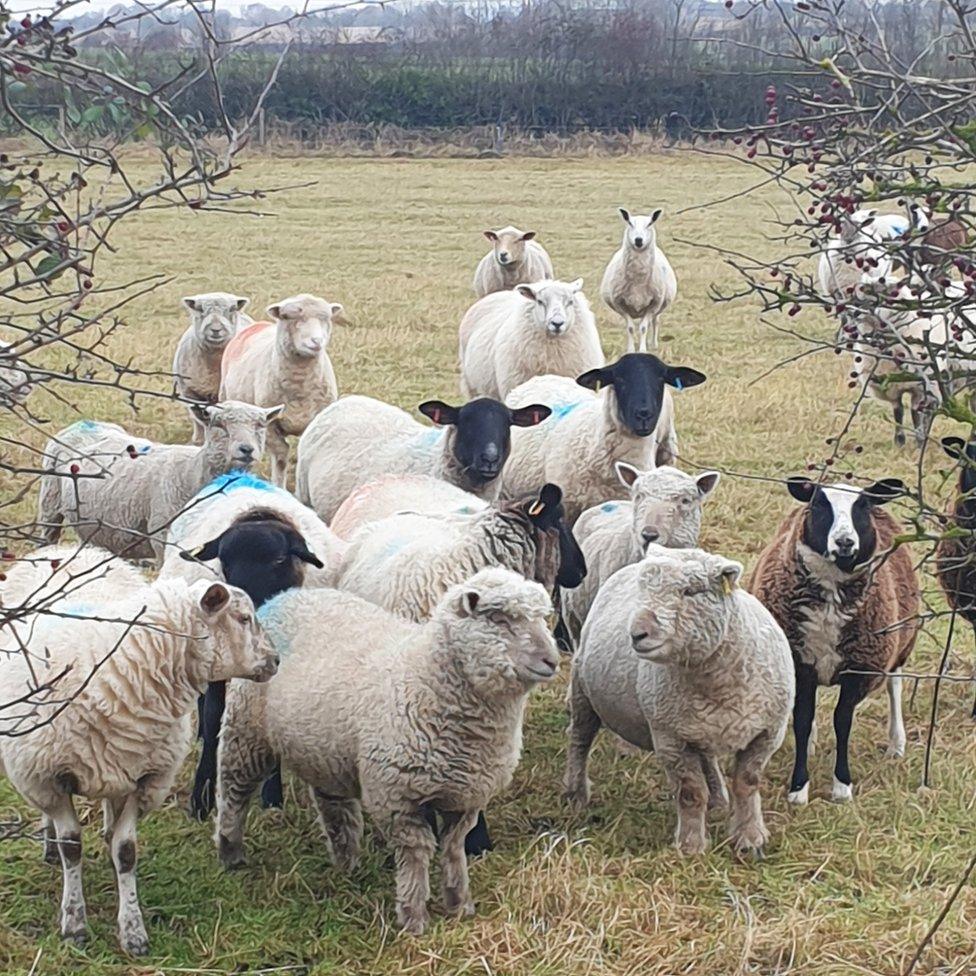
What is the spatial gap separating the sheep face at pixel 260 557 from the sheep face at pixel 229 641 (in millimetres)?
557

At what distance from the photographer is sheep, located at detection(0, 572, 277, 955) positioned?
4.05 meters

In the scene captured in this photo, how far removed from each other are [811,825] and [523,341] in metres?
5.31

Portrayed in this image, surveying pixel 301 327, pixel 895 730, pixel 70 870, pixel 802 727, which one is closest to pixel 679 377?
pixel 895 730

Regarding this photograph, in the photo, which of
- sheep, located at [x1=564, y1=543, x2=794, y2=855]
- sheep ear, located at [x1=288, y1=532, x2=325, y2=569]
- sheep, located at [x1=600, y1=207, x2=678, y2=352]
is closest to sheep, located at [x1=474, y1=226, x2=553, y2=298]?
sheep, located at [x1=600, y1=207, x2=678, y2=352]

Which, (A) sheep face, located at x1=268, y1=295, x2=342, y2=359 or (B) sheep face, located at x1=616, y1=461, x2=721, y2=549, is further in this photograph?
(A) sheep face, located at x1=268, y1=295, x2=342, y2=359

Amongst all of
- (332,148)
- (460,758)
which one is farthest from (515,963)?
(332,148)

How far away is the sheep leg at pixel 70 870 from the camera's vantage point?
4117mm

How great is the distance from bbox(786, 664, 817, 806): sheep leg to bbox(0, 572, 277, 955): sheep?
200 centimetres

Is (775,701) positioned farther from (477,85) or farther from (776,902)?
(477,85)

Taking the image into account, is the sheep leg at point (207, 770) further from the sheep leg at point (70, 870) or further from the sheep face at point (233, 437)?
the sheep face at point (233, 437)

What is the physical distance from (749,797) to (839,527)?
100cm

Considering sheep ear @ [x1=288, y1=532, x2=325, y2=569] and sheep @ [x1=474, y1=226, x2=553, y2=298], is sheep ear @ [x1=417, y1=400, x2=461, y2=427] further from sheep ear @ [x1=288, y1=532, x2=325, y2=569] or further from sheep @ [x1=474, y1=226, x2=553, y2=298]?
sheep @ [x1=474, y1=226, x2=553, y2=298]

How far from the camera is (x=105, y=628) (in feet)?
14.1

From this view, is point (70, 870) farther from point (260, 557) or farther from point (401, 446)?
point (401, 446)
